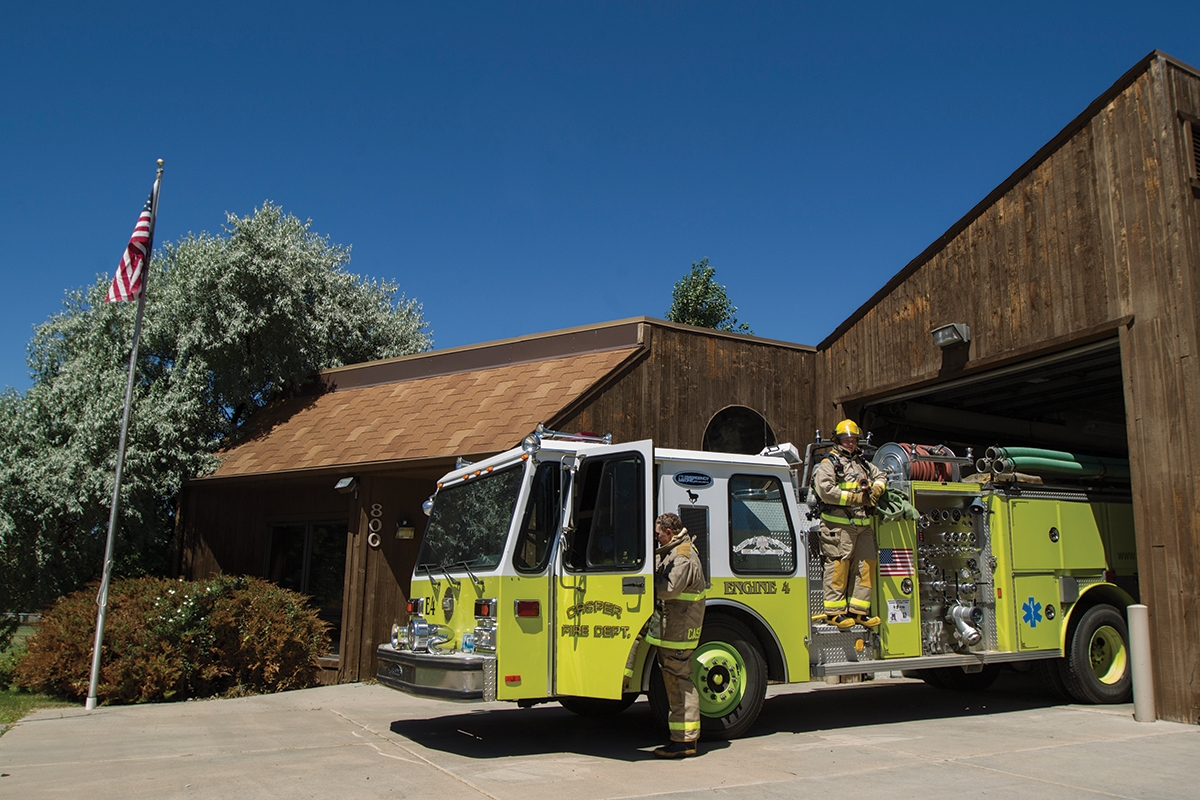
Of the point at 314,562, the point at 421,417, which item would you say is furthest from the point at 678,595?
the point at 314,562

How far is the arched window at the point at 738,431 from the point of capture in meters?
13.0

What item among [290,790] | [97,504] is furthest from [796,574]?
[97,504]

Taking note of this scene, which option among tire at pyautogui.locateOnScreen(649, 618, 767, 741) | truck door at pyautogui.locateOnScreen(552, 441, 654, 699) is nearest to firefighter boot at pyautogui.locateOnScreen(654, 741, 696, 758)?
tire at pyautogui.locateOnScreen(649, 618, 767, 741)

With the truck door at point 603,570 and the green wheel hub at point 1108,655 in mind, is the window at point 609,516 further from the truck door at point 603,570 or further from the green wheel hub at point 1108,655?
the green wheel hub at point 1108,655

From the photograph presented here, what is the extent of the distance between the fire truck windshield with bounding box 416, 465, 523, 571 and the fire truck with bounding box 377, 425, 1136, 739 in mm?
20

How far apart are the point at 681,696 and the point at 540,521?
1750 millimetres

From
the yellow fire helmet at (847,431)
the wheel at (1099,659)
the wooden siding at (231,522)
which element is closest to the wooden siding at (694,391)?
the yellow fire helmet at (847,431)

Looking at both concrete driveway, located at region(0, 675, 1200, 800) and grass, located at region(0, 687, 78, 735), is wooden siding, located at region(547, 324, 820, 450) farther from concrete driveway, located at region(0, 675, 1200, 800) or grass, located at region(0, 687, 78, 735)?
grass, located at region(0, 687, 78, 735)

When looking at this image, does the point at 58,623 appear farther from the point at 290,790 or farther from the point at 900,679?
the point at 900,679

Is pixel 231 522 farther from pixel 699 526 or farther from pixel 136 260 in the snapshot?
pixel 699 526

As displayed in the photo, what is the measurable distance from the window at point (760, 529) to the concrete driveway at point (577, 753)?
4.81ft

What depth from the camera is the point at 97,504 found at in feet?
46.0

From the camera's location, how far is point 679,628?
277 inches

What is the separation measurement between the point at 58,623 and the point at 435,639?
6.87 m
